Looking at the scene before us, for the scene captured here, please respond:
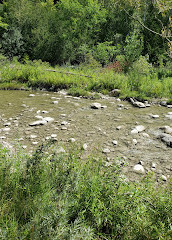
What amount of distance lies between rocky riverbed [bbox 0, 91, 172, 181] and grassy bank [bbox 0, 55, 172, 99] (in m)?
1.30

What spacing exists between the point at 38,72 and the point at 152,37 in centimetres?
1423

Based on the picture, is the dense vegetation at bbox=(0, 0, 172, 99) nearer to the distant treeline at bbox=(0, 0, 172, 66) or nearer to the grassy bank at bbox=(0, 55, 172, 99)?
the distant treeline at bbox=(0, 0, 172, 66)

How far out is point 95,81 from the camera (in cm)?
891

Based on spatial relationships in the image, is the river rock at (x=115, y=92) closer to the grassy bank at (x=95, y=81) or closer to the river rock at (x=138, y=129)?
the grassy bank at (x=95, y=81)

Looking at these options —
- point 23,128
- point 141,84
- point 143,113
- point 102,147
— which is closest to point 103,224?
point 102,147

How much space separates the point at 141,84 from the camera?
8.41m

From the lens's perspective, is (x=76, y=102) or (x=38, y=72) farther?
(x=38, y=72)

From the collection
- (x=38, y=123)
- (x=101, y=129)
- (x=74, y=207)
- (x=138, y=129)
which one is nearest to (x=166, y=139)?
(x=138, y=129)

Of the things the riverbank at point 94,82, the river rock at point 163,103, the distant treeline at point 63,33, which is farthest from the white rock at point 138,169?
the distant treeline at point 63,33

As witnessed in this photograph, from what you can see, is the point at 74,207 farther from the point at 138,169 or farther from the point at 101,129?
the point at 101,129

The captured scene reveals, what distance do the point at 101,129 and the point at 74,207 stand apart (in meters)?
2.99

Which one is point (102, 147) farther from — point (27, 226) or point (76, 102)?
point (76, 102)

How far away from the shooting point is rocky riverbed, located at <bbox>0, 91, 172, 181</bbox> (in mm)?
3223

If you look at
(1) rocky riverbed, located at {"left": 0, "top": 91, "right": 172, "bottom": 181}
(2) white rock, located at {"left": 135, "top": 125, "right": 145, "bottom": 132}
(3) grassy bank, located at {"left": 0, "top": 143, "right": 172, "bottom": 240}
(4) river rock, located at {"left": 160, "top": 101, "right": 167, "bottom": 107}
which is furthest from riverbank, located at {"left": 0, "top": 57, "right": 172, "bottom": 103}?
(3) grassy bank, located at {"left": 0, "top": 143, "right": 172, "bottom": 240}
